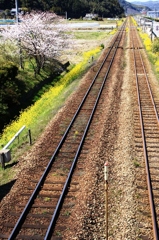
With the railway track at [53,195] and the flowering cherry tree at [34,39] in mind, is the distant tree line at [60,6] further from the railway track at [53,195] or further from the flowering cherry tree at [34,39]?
the railway track at [53,195]

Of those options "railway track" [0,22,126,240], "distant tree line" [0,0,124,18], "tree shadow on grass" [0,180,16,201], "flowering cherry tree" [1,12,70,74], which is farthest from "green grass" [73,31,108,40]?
"tree shadow on grass" [0,180,16,201]

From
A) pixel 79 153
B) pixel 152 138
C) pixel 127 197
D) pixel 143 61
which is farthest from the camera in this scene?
pixel 143 61

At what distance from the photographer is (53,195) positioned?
1049 cm

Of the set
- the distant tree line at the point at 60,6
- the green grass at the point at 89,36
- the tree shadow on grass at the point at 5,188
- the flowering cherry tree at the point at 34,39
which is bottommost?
the tree shadow on grass at the point at 5,188

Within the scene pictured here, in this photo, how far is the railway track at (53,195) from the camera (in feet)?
29.4

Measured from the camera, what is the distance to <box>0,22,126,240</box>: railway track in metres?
8.95

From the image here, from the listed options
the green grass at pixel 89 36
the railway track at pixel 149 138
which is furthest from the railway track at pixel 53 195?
the green grass at pixel 89 36

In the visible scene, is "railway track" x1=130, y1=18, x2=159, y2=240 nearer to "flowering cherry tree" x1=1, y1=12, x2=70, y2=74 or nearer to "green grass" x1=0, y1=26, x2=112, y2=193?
"green grass" x1=0, y1=26, x2=112, y2=193

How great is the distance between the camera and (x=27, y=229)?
9.01 m

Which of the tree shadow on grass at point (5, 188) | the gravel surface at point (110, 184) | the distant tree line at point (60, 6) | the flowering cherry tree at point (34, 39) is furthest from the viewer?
the distant tree line at point (60, 6)

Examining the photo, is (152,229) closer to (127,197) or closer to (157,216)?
(157,216)

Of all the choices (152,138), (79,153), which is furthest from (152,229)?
(152,138)

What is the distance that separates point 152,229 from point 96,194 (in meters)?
2.28

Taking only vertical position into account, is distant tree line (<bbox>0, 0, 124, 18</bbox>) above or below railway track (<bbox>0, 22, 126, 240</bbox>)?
above
